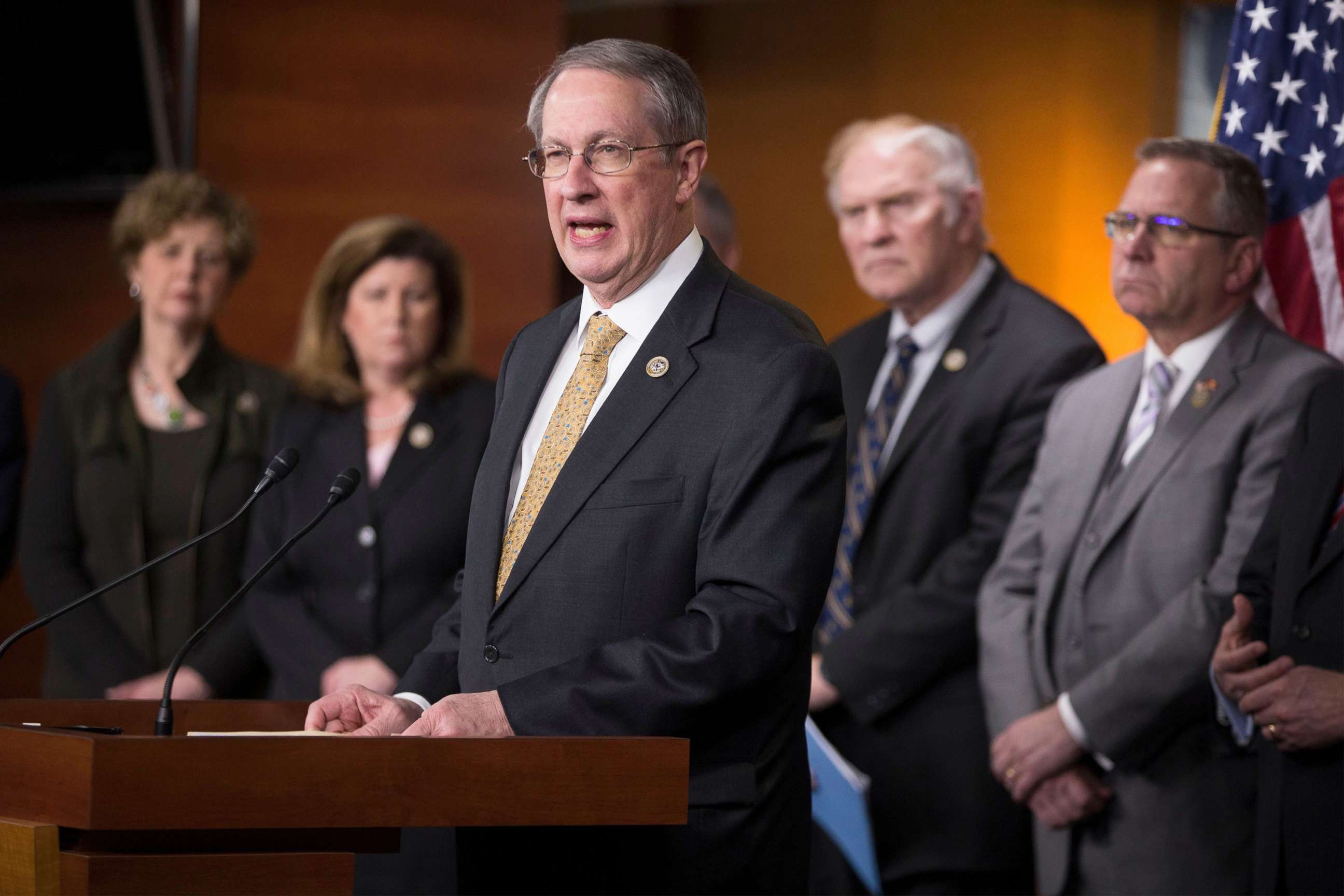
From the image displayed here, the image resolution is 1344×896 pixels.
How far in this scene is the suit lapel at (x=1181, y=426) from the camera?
118 inches

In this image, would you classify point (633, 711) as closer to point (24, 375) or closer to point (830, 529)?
point (830, 529)

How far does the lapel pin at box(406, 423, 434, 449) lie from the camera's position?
3.66m

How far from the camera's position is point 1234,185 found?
3.14m

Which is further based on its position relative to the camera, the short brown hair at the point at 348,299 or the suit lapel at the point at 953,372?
the short brown hair at the point at 348,299

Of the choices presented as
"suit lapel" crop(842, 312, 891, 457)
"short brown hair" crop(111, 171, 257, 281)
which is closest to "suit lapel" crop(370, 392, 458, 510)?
"short brown hair" crop(111, 171, 257, 281)

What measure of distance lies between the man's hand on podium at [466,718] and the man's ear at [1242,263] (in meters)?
1.92

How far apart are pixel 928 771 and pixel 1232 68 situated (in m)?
1.62

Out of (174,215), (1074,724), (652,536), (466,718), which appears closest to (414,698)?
(466,718)

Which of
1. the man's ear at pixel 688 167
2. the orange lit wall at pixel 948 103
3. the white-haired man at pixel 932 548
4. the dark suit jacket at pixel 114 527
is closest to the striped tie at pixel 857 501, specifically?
the white-haired man at pixel 932 548

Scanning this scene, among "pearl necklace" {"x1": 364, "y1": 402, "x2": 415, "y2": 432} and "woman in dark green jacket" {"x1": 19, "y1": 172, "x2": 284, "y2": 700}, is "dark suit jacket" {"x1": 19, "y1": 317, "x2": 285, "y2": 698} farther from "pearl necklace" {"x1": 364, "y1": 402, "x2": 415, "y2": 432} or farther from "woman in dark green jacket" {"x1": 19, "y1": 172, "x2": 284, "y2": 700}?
"pearl necklace" {"x1": 364, "y1": 402, "x2": 415, "y2": 432}

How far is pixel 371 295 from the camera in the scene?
3.74 meters

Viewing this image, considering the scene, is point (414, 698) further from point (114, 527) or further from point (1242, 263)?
point (114, 527)

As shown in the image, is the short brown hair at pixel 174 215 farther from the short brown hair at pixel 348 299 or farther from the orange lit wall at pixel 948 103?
the orange lit wall at pixel 948 103

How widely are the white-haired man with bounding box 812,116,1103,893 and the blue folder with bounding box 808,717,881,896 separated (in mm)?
137
